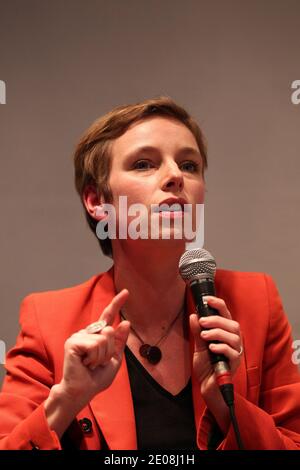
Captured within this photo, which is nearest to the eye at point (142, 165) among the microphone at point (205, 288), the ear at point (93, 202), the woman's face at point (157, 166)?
the woman's face at point (157, 166)

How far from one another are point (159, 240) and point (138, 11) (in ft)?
3.03

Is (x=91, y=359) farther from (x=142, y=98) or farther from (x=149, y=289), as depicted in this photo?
(x=142, y=98)

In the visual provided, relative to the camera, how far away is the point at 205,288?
892 millimetres

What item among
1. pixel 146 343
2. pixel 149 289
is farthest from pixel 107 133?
pixel 146 343

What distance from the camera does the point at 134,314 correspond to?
1.24m

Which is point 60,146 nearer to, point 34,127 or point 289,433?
point 34,127

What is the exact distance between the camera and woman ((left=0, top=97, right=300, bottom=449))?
0.93 meters

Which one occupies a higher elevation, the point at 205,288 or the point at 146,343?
the point at 205,288

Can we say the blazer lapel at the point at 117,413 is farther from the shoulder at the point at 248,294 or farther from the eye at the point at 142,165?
the eye at the point at 142,165

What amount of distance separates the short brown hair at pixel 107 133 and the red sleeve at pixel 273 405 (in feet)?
1.59

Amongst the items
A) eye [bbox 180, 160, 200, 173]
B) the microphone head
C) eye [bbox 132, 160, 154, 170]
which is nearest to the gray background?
eye [bbox 180, 160, 200, 173]

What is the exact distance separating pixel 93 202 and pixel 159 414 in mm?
567

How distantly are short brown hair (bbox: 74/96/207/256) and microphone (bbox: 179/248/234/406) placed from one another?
346 mm

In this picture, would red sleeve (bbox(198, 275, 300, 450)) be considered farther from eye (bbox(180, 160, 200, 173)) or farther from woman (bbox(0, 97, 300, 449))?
eye (bbox(180, 160, 200, 173))
